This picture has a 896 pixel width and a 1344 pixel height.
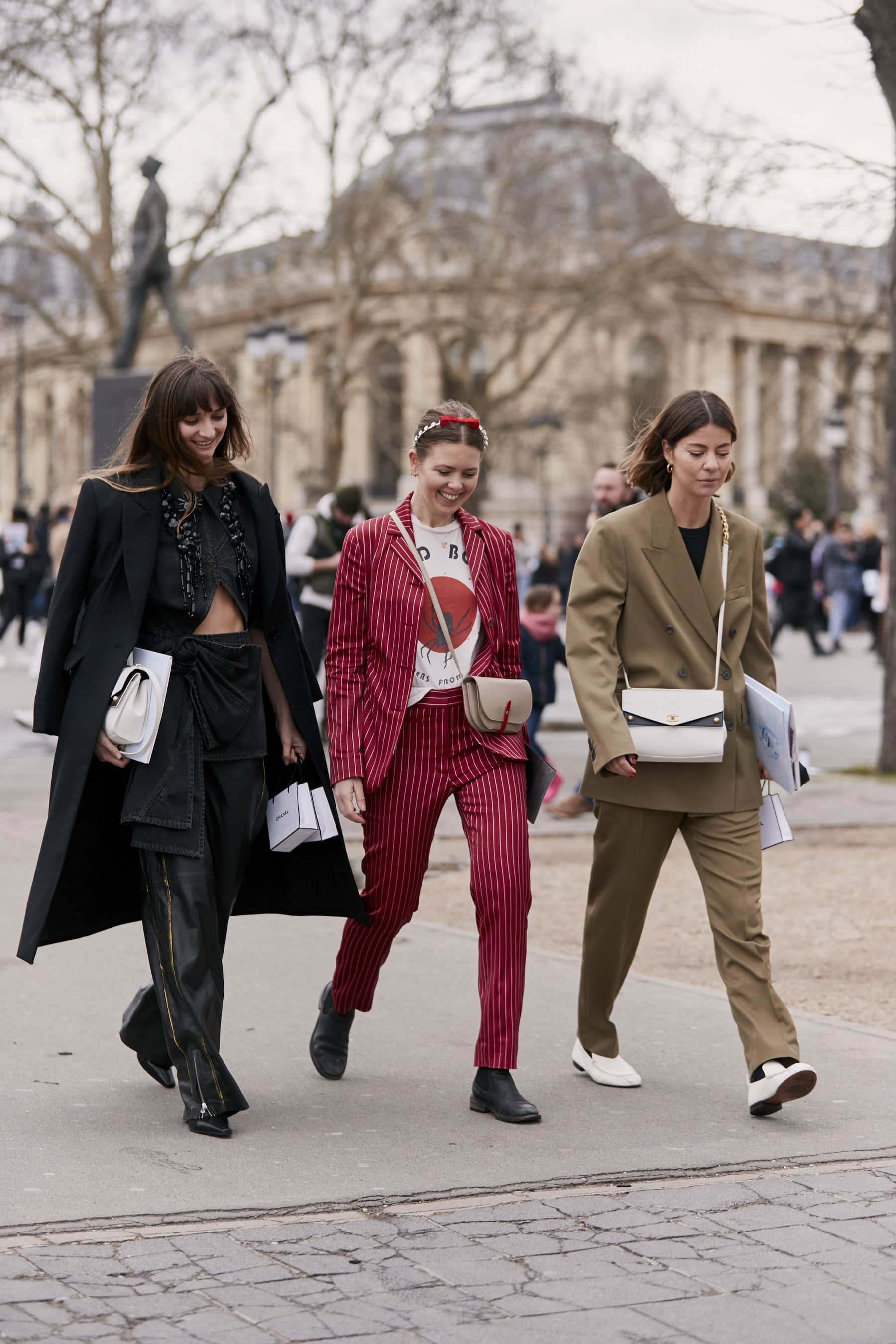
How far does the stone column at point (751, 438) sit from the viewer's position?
78.4 m

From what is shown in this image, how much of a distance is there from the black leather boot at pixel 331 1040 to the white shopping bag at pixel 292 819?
1.72 feet

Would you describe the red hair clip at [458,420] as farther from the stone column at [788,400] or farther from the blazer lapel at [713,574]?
the stone column at [788,400]

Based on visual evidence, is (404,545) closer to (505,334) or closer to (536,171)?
(536,171)

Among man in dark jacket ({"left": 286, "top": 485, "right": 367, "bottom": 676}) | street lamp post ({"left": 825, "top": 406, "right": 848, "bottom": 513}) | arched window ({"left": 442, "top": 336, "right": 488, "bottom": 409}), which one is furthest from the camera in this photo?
arched window ({"left": 442, "top": 336, "right": 488, "bottom": 409})

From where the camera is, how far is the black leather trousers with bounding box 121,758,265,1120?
4.57m

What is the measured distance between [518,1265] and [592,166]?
124 feet

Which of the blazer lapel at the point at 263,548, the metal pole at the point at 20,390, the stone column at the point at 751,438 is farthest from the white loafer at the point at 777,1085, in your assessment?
the stone column at the point at 751,438

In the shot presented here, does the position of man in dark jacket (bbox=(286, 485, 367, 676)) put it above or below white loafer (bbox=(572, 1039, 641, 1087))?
above

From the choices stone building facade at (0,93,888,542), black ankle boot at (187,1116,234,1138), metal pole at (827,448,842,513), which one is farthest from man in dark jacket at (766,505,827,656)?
black ankle boot at (187,1116,234,1138)

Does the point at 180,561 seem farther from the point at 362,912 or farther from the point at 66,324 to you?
the point at 66,324

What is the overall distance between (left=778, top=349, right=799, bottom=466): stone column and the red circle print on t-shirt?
222 feet

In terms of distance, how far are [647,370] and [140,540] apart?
6005 centimetres

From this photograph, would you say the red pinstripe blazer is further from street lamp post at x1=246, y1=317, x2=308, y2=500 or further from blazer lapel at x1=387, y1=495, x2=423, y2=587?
street lamp post at x1=246, y1=317, x2=308, y2=500

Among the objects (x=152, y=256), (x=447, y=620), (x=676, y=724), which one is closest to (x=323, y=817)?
(x=447, y=620)
